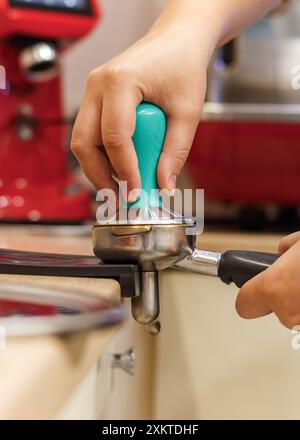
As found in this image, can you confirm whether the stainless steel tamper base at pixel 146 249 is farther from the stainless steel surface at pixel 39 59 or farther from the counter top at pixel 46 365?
the stainless steel surface at pixel 39 59

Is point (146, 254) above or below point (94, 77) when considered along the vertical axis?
below

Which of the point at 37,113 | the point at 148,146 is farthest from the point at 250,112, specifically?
the point at 148,146

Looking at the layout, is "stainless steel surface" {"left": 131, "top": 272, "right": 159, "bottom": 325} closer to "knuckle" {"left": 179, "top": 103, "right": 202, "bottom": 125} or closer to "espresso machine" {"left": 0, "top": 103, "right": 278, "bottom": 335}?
"espresso machine" {"left": 0, "top": 103, "right": 278, "bottom": 335}

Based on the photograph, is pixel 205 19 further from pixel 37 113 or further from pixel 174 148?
pixel 37 113

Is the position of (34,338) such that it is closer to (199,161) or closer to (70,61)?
(199,161)

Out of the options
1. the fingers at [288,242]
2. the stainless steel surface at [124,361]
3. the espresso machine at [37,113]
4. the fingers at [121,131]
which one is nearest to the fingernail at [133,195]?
the fingers at [121,131]

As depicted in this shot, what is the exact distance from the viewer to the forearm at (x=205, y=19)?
0.50 metres

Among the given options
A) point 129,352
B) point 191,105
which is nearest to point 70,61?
point 129,352

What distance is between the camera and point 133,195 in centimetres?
44

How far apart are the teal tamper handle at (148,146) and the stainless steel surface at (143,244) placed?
24mm

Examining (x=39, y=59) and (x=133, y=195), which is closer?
(x=133, y=195)

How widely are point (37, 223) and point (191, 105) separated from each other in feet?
1.87

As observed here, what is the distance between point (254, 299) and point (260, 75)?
79 centimetres
